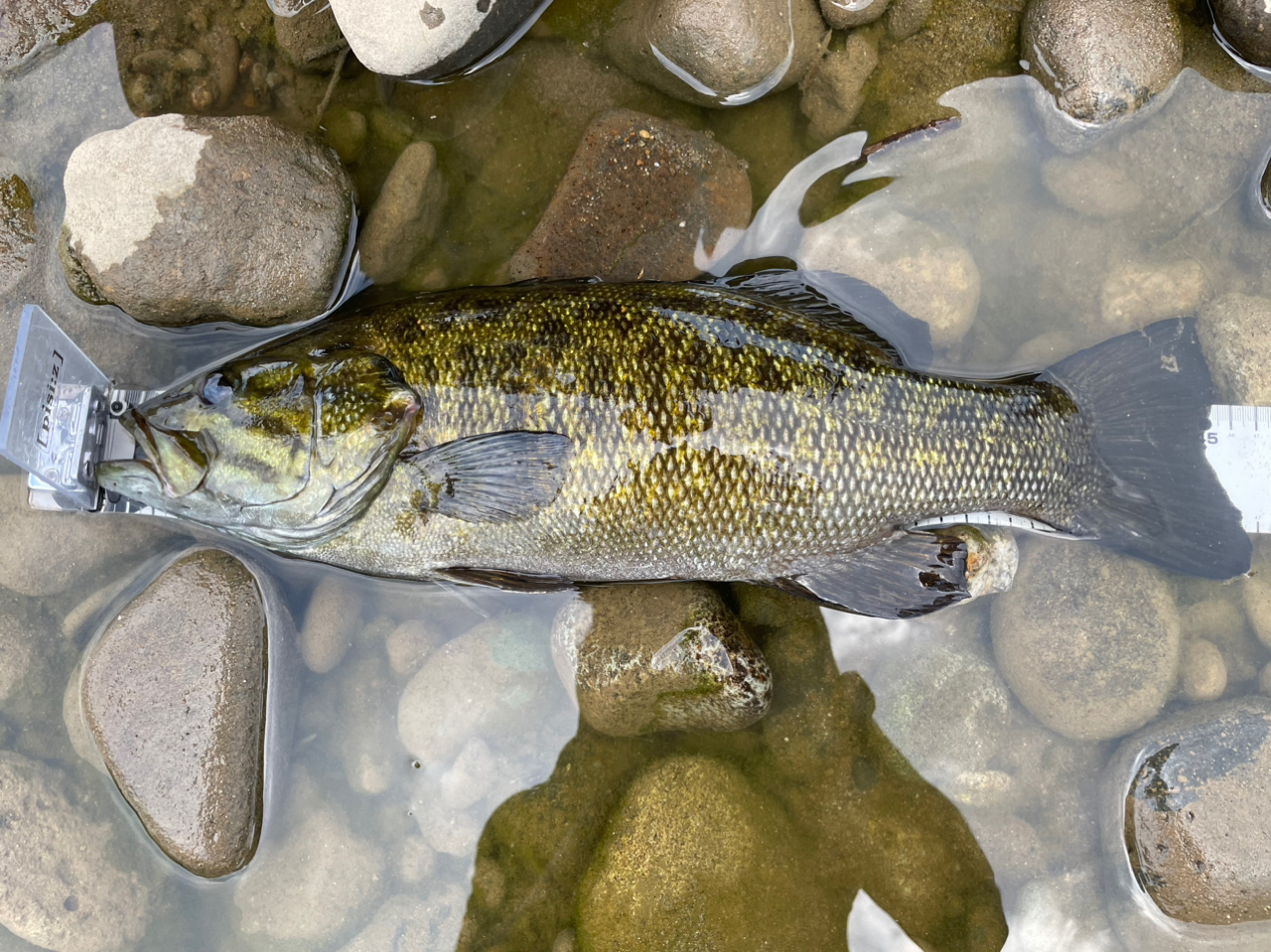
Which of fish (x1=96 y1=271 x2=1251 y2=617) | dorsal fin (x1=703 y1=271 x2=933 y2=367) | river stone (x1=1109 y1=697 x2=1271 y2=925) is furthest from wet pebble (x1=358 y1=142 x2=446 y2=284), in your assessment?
river stone (x1=1109 y1=697 x2=1271 y2=925)

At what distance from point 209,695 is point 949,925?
12.2 ft

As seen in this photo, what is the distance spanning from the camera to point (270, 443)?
3.08 m

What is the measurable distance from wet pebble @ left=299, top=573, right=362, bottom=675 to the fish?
1.63 ft

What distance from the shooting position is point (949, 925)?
372cm

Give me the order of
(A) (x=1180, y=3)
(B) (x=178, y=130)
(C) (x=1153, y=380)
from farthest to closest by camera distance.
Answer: (A) (x=1180, y=3) → (C) (x=1153, y=380) → (B) (x=178, y=130)

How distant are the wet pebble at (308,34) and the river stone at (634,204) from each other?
1352 mm

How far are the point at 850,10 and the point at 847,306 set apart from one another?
1471 mm

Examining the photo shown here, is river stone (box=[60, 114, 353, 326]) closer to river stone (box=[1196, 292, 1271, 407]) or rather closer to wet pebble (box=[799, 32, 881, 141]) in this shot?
wet pebble (box=[799, 32, 881, 141])

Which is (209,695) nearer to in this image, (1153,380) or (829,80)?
(829,80)

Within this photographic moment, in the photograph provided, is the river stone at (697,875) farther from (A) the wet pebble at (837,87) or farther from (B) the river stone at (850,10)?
(B) the river stone at (850,10)

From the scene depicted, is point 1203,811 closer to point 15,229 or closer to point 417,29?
point 417,29

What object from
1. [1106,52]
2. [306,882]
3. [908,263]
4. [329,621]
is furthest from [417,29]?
[306,882]

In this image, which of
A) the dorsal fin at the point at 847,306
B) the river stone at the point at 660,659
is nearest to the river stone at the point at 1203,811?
the river stone at the point at 660,659

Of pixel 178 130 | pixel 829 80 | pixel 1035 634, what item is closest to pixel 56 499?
pixel 178 130
